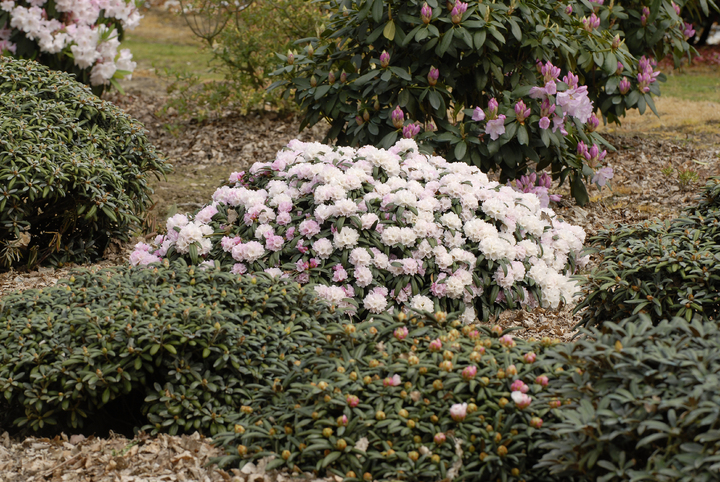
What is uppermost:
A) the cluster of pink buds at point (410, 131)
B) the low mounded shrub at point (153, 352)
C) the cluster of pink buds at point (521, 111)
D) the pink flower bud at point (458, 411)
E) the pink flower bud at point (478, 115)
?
the cluster of pink buds at point (521, 111)

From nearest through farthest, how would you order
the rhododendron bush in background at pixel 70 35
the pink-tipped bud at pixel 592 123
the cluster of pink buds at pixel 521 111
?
the cluster of pink buds at pixel 521 111 < the pink-tipped bud at pixel 592 123 < the rhododendron bush in background at pixel 70 35

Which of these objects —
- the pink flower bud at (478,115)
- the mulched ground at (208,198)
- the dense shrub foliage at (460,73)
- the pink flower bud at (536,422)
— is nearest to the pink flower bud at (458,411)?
the pink flower bud at (536,422)

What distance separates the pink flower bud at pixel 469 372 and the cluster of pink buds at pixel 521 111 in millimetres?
2781

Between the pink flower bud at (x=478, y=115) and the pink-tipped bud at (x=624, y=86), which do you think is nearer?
the pink flower bud at (x=478, y=115)

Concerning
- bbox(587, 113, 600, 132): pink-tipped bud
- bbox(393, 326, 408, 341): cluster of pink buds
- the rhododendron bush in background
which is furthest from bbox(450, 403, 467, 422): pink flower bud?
the rhododendron bush in background

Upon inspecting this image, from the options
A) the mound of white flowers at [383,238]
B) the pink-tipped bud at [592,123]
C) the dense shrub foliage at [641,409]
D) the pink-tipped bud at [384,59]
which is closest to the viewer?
the dense shrub foliage at [641,409]

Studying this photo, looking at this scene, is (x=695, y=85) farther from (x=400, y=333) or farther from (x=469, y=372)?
(x=469, y=372)

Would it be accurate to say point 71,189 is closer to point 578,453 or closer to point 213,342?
point 213,342

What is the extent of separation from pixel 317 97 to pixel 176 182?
2478mm

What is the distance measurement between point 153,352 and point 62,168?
2361mm

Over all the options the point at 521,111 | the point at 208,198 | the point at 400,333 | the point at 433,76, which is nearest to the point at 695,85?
the point at 521,111

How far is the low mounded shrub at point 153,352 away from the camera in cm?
268

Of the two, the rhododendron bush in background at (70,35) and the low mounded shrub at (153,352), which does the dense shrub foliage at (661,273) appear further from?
the rhododendron bush in background at (70,35)

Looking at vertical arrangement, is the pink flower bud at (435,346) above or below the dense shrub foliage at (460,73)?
below
